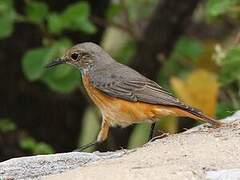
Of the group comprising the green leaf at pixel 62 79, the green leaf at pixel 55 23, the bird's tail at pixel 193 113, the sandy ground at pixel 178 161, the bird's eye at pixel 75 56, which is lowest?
the green leaf at pixel 62 79

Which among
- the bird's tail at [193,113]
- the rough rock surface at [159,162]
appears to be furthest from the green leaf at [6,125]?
the rough rock surface at [159,162]

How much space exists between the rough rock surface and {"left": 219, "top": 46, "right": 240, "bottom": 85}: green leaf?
1.48 metres

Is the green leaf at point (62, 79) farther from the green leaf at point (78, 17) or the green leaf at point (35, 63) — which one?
the green leaf at point (78, 17)

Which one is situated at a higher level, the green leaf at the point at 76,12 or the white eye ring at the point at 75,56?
the green leaf at the point at 76,12

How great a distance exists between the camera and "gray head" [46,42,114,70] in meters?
7.66

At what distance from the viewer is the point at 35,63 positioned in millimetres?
8906

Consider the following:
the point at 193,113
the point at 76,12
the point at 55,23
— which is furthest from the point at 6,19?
the point at 193,113

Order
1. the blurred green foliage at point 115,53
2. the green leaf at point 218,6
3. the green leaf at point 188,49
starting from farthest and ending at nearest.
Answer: the green leaf at point 188,49
the blurred green foliage at point 115,53
the green leaf at point 218,6

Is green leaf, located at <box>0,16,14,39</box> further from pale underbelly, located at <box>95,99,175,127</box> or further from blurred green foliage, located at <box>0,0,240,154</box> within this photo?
pale underbelly, located at <box>95,99,175,127</box>

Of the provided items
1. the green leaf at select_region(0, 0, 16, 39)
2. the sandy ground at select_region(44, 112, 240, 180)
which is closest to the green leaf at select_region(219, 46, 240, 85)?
the sandy ground at select_region(44, 112, 240, 180)

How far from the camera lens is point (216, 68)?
10.7m

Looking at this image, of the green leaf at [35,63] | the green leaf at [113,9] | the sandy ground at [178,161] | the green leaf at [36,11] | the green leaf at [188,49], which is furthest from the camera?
the green leaf at [188,49]

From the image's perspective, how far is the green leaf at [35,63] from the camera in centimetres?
886

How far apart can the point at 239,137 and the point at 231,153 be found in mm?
449
